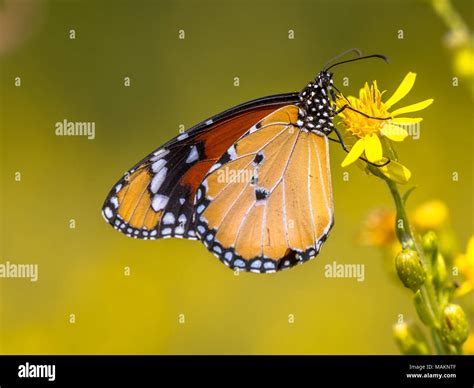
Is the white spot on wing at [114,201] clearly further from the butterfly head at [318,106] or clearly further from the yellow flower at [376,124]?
the yellow flower at [376,124]

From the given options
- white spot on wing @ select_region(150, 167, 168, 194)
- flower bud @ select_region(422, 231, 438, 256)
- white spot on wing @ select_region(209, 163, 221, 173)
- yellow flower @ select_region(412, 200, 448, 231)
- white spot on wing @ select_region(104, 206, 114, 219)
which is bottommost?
flower bud @ select_region(422, 231, 438, 256)

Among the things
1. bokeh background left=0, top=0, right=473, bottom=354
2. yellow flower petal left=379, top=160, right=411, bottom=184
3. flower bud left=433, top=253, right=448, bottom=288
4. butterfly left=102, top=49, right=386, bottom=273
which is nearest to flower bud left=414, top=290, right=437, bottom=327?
flower bud left=433, top=253, right=448, bottom=288

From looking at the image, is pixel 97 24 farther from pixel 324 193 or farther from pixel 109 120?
pixel 324 193

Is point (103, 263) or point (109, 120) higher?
point (109, 120)

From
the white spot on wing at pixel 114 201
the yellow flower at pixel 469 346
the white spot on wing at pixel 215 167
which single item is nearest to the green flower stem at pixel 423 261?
the yellow flower at pixel 469 346

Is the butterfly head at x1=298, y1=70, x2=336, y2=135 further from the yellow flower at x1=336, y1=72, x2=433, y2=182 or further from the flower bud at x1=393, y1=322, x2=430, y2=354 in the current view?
the flower bud at x1=393, y1=322, x2=430, y2=354

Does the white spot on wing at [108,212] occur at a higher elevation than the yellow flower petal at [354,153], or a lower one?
lower
